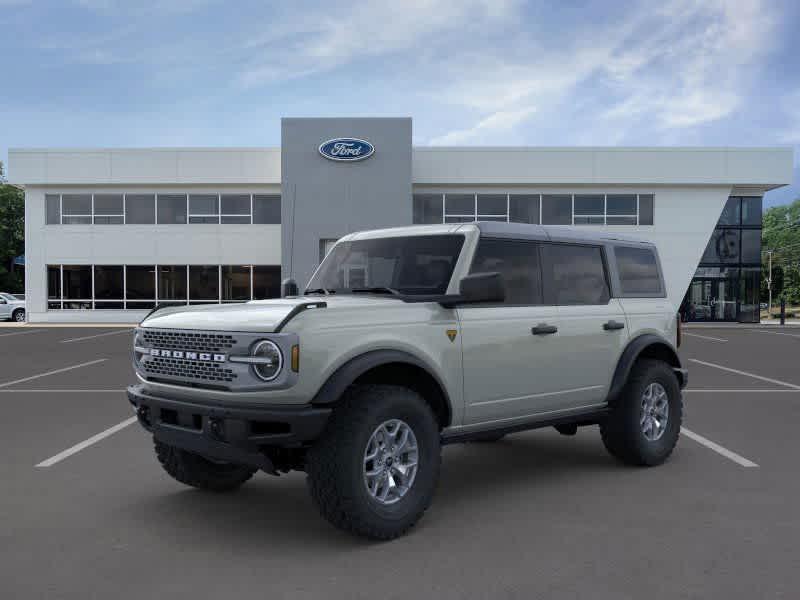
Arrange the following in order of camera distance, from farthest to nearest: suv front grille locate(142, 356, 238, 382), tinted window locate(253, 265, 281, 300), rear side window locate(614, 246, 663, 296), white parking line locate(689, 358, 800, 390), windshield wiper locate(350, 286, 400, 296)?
1. tinted window locate(253, 265, 281, 300)
2. white parking line locate(689, 358, 800, 390)
3. rear side window locate(614, 246, 663, 296)
4. windshield wiper locate(350, 286, 400, 296)
5. suv front grille locate(142, 356, 238, 382)

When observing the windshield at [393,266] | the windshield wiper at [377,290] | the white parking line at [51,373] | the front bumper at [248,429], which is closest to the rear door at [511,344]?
the windshield at [393,266]

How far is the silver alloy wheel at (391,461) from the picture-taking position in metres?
4.32

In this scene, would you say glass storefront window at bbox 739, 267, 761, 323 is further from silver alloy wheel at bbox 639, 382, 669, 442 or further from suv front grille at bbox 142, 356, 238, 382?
suv front grille at bbox 142, 356, 238, 382

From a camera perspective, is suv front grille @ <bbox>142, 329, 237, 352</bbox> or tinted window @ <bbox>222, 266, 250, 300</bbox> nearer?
suv front grille @ <bbox>142, 329, 237, 352</bbox>

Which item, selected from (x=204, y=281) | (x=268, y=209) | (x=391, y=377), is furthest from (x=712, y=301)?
(x=391, y=377)

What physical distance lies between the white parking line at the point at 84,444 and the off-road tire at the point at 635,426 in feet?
15.2

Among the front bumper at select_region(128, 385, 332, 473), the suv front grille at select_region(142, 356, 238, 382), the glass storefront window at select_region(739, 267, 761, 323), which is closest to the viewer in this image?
the front bumper at select_region(128, 385, 332, 473)

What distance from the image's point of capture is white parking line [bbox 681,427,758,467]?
627cm

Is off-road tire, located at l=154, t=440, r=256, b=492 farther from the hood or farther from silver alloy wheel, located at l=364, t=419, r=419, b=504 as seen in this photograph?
silver alloy wheel, located at l=364, t=419, r=419, b=504

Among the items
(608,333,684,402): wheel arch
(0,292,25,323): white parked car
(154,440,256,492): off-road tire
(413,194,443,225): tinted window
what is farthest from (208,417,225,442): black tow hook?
(0,292,25,323): white parked car

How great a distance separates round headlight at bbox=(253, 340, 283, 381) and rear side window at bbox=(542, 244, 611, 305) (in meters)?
2.32

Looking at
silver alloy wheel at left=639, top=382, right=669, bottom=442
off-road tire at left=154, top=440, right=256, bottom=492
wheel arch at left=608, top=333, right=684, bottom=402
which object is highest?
wheel arch at left=608, top=333, right=684, bottom=402

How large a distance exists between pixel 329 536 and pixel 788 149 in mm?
33746

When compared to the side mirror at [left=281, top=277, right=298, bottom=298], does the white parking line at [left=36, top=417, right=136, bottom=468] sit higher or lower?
lower
